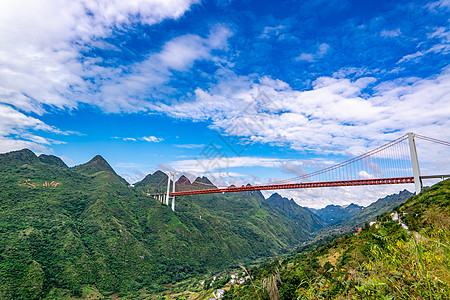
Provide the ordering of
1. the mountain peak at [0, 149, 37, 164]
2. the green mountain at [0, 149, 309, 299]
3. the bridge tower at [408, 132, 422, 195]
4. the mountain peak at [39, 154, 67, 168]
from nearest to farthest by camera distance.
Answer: the bridge tower at [408, 132, 422, 195], the green mountain at [0, 149, 309, 299], the mountain peak at [0, 149, 37, 164], the mountain peak at [39, 154, 67, 168]

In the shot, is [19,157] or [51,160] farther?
[51,160]

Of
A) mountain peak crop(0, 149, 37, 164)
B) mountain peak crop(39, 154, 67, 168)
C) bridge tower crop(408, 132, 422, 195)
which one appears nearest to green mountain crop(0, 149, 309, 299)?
mountain peak crop(0, 149, 37, 164)

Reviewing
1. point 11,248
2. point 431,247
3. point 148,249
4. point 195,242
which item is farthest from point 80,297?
point 431,247

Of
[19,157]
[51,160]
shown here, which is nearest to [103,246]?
[19,157]

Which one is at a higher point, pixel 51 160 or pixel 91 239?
pixel 51 160

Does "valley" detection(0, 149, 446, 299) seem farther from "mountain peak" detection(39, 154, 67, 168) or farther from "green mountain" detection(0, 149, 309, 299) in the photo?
"mountain peak" detection(39, 154, 67, 168)

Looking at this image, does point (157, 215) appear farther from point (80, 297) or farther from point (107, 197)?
point (80, 297)

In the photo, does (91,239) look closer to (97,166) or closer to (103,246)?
(103,246)

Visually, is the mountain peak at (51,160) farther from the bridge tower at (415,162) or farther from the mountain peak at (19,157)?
the bridge tower at (415,162)
